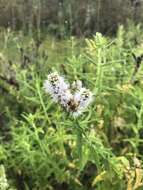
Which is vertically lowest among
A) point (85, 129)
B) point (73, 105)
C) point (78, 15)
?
point (85, 129)

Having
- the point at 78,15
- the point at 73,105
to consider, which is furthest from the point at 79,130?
the point at 78,15

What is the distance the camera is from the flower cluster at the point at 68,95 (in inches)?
93.4

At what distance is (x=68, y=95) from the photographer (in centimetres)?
238

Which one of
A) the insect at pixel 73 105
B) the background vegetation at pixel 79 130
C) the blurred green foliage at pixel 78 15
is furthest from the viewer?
the blurred green foliage at pixel 78 15

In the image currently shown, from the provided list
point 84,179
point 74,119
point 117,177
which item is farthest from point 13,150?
point 74,119

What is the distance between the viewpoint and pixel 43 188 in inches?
132

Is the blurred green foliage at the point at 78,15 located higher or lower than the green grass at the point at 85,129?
higher

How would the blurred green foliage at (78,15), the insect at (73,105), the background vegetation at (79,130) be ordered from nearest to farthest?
the insect at (73,105) < the background vegetation at (79,130) < the blurred green foliage at (78,15)

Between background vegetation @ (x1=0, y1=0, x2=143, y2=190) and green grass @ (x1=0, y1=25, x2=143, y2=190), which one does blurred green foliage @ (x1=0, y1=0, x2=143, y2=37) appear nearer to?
background vegetation @ (x1=0, y1=0, x2=143, y2=190)

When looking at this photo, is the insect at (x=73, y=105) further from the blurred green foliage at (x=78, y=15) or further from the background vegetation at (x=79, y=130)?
the blurred green foliage at (x=78, y=15)

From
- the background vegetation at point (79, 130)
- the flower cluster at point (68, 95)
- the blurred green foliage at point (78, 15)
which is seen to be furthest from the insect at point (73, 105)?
the blurred green foliage at point (78, 15)

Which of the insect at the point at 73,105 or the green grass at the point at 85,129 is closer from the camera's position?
the insect at the point at 73,105

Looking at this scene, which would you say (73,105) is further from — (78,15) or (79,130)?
(78,15)

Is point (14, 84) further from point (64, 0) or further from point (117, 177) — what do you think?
point (64, 0)
